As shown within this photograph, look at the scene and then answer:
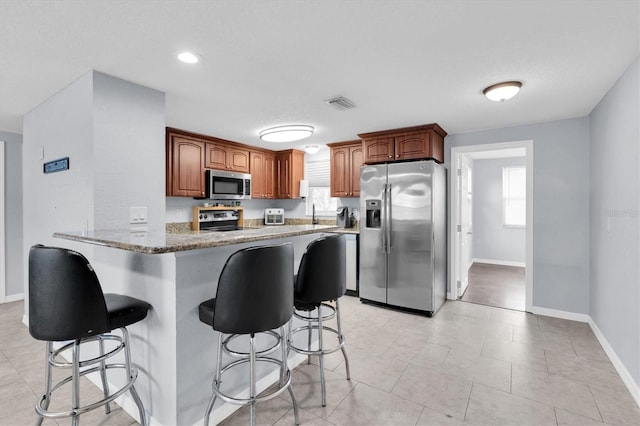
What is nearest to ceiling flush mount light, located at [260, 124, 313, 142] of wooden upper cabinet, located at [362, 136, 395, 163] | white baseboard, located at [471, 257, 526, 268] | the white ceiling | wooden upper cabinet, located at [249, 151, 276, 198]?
the white ceiling

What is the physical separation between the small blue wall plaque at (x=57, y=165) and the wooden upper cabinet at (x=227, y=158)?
6.03ft

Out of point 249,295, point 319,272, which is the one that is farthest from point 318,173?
point 249,295

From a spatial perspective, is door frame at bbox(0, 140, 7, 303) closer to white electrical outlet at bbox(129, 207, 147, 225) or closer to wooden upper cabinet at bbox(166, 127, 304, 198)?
wooden upper cabinet at bbox(166, 127, 304, 198)

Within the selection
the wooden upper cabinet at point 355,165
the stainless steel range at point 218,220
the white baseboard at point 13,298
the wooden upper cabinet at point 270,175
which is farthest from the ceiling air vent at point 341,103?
the white baseboard at point 13,298

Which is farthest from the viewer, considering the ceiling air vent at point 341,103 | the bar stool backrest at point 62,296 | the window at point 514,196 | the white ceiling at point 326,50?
the window at point 514,196

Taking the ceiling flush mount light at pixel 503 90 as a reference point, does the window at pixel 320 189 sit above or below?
below

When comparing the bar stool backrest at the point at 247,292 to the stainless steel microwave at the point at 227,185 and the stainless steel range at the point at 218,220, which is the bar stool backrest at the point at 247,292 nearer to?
the stainless steel microwave at the point at 227,185

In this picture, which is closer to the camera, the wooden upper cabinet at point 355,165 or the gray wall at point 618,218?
the gray wall at point 618,218

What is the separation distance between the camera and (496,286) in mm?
5086

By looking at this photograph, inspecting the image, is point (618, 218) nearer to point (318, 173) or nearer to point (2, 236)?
point (318, 173)

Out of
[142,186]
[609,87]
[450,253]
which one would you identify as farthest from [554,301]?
[142,186]

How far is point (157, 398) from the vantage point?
5.82 ft

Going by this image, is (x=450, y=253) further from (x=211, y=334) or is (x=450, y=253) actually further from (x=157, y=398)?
(x=157, y=398)

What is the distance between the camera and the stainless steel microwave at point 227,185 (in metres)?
4.46
